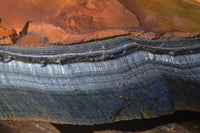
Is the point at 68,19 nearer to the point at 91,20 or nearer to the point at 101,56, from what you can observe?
the point at 91,20

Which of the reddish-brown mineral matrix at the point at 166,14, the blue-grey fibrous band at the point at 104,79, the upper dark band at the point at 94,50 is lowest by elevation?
the blue-grey fibrous band at the point at 104,79

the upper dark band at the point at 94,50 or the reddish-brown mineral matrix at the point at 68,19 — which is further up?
the reddish-brown mineral matrix at the point at 68,19

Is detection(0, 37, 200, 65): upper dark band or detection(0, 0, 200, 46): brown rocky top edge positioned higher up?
detection(0, 0, 200, 46): brown rocky top edge

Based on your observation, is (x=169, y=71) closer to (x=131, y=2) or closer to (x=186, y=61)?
(x=186, y=61)

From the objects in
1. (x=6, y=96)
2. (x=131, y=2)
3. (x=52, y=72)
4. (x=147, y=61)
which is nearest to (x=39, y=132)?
(x=6, y=96)

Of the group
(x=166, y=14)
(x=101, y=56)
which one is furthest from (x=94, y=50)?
(x=166, y=14)

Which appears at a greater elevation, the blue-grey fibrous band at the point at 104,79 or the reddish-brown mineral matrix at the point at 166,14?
the reddish-brown mineral matrix at the point at 166,14
